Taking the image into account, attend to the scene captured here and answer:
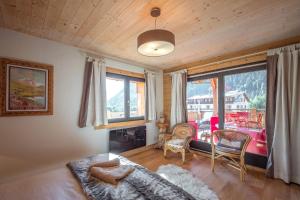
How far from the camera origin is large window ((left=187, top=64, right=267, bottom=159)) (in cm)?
290

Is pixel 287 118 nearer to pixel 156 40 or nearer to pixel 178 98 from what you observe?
pixel 178 98

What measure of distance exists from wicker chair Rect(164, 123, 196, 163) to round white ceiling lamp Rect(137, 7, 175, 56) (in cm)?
215

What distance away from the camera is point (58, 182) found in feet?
4.39

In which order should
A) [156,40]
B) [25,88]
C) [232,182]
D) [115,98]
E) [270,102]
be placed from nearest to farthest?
[156,40], [25,88], [232,182], [270,102], [115,98]

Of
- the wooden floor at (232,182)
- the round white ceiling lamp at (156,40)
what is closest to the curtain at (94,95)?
the wooden floor at (232,182)

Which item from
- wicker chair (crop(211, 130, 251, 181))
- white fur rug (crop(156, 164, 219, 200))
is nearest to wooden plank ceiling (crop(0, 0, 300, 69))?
wicker chair (crop(211, 130, 251, 181))

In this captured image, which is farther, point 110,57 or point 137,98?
point 137,98

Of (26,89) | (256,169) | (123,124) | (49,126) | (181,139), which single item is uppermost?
(26,89)

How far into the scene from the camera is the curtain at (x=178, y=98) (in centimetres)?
387

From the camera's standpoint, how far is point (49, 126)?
243cm

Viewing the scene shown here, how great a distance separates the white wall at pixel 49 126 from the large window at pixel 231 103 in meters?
2.50

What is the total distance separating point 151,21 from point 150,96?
2.28 metres

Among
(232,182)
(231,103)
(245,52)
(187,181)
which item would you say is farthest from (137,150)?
(245,52)

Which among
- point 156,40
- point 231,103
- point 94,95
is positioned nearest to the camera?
point 156,40
